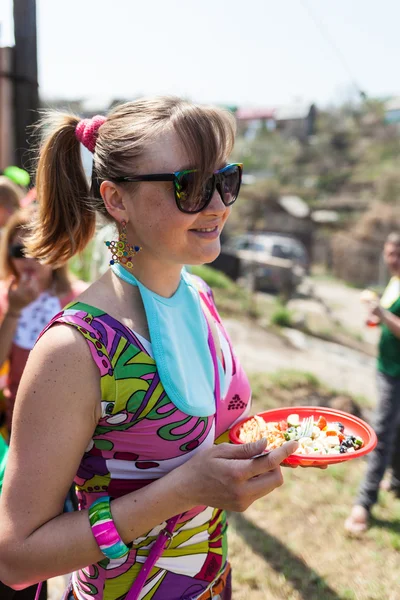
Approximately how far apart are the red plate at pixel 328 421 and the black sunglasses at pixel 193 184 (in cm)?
57

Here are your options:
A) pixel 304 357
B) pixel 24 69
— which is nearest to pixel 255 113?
pixel 304 357

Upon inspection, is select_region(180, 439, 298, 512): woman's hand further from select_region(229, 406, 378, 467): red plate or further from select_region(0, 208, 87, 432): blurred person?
select_region(0, 208, 87, 432): blurred person

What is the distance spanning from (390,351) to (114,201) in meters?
2.50

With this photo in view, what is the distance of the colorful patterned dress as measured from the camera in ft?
3.64

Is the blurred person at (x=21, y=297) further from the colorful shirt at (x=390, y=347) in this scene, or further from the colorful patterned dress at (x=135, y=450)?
the colorful shirt at (x=390, y=347)

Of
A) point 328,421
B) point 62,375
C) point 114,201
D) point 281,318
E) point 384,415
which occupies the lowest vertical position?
point 281,318

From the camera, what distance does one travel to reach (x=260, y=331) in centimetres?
884

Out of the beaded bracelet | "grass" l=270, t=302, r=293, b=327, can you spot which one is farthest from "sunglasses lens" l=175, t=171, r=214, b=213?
"grass" l=270, t=302, r=293, b=327

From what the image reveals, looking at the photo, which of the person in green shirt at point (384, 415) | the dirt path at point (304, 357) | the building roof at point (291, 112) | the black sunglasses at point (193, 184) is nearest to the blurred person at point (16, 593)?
the black sunglasses at point (193, 184)

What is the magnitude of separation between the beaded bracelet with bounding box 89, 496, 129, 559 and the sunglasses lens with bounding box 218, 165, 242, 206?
2.40 ft

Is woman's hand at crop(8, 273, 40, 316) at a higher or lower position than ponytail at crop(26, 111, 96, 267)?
lower

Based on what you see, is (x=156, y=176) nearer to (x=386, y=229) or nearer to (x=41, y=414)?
(x=41, y=414)

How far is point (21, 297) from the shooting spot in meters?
2.23

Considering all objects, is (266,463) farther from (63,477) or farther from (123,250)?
(123,250)
